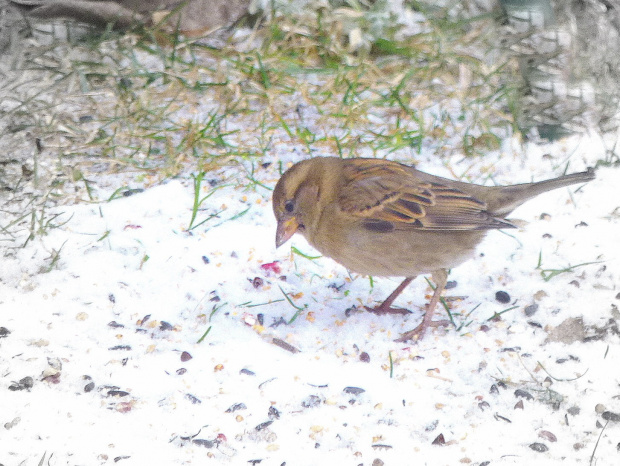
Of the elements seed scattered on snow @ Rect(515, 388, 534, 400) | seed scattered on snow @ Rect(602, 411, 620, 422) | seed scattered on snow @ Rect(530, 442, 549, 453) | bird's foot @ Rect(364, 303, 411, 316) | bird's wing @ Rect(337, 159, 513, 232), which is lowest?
bird's foot @ Rect(364, 303, 411, 316)

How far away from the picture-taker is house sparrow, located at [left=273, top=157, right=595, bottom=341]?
3.98 m

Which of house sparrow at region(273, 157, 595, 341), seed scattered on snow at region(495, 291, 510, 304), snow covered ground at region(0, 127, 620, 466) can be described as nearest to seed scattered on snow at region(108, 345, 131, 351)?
snow covered ground at region(0, 127, 620, 466)

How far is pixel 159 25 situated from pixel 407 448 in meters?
3.88

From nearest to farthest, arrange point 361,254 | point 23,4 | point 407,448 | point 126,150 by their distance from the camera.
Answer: point 407,448, point 361,254, point 126,150, point 23,4

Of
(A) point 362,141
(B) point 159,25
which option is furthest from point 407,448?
(B) point 159,25

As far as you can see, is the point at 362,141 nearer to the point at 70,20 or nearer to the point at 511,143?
the point at 511,143

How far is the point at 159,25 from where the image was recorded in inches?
240

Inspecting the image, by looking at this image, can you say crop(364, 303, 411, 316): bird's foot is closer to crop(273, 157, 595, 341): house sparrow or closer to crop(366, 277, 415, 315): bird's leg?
crop(366, 277, 415, 315): bird's leg

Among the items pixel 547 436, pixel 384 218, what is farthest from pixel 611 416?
pixel 384 218

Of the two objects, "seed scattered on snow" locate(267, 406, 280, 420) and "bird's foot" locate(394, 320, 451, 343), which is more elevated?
"seed scattered on snow" locate(267, 406, 280, 420)

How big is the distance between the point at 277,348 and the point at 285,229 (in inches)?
21.7

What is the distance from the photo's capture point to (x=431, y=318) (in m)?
4.16

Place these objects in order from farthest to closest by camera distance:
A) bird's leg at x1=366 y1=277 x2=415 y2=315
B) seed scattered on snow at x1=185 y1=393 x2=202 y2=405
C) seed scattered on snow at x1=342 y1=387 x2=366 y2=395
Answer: bird's leg at x1=366 y1=277 x2=415 y2=315, seed scattered on snow at x1=342 y1=387 x2=366 y2=395, seed scattered on snow at x1=185 y1=393 x2=202 y2=405

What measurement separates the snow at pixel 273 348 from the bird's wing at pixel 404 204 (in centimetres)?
48
